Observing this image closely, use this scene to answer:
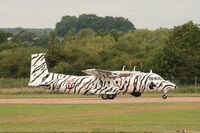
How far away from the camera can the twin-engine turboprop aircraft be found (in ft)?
219

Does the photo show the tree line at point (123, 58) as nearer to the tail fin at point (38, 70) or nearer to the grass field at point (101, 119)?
the tail fin at point (38, 70)

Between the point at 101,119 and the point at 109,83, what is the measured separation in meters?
31.0

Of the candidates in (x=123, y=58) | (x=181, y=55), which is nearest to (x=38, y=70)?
(x=181, y=55)

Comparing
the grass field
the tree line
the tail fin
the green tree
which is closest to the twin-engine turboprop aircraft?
the tail fin

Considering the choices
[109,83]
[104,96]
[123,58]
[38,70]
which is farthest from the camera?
[123,58]

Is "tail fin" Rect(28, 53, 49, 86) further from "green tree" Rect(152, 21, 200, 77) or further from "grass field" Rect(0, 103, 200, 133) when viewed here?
"green tree" Rect(152, 21, 200, 77)

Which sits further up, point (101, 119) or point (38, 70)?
point (38, 70)

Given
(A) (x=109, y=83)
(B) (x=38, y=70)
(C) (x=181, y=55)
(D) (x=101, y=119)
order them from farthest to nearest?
1. (C) (x=181, y=55)
2. (B) (x=38, y=70)
3. (A) (x=109, y=83)
4. (D) (x=101, y=119)

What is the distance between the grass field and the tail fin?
25.3 metres

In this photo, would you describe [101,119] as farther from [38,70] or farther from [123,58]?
[123,58]

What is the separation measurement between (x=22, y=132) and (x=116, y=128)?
4.36 meters

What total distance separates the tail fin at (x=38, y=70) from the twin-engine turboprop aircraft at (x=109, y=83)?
45cm

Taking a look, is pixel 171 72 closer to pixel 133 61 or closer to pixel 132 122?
pixel 133 61

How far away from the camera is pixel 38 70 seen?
73.0 meters
